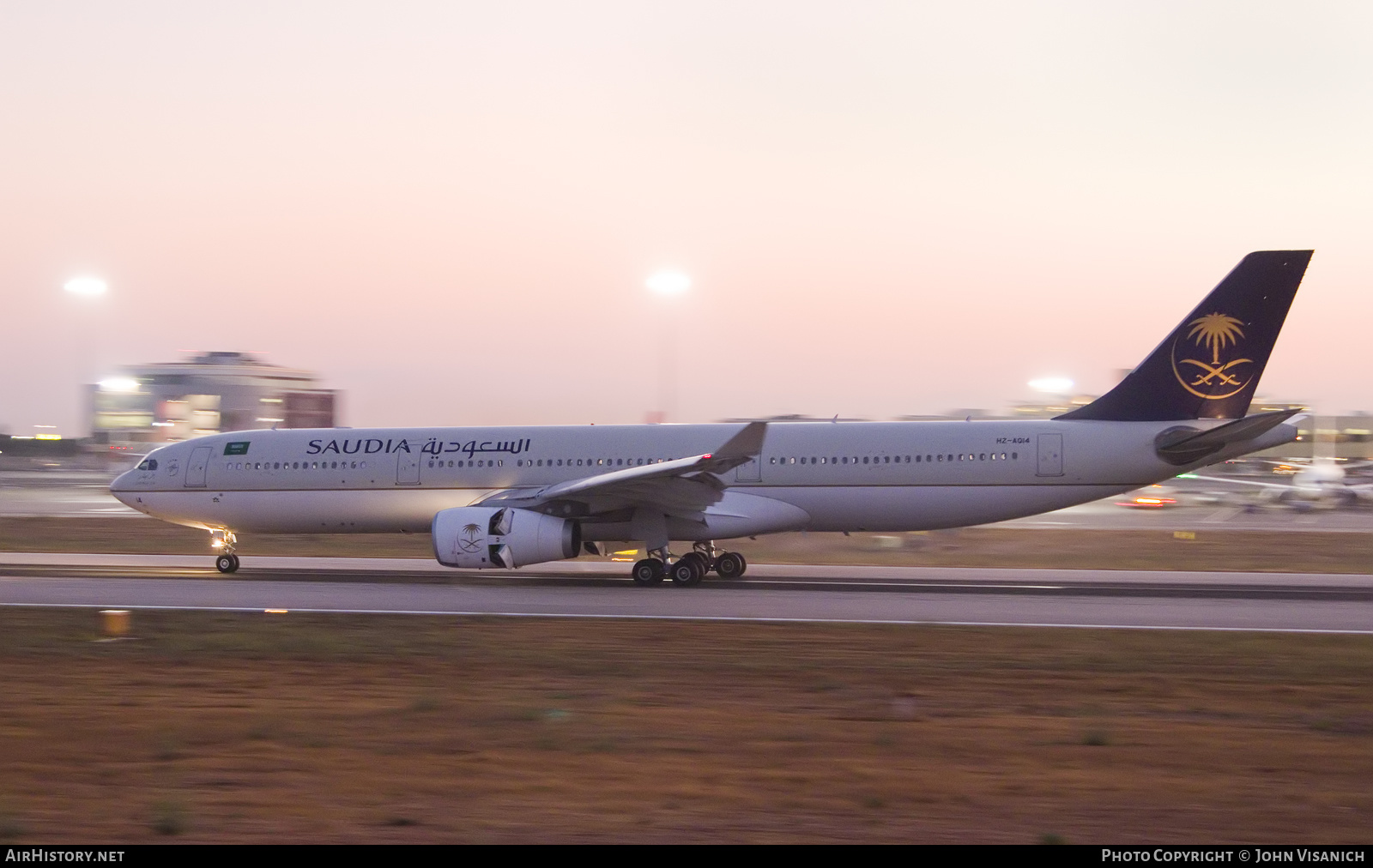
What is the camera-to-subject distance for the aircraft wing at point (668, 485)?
19.4 meters

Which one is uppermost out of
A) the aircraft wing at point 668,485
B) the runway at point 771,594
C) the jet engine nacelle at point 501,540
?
the aircraft wing at point 668,485

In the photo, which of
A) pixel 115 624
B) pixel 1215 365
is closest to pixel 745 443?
pixel 1215 365

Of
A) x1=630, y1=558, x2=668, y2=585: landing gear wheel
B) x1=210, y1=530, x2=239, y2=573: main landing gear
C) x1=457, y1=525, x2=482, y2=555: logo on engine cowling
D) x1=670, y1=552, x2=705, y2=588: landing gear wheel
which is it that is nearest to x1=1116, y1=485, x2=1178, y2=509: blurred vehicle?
x1=670, y1=552, x2=705, y2=588: landing gear wheel

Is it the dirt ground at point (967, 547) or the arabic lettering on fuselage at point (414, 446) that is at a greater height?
the arabic lettering on fuselage at point (414, 446)

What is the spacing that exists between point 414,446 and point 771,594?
8.45 m

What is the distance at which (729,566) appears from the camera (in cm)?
2195

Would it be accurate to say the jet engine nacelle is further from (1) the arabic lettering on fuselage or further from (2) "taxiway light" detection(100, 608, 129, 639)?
(2) "taxiway light" detection(100, 608, 129, 639)

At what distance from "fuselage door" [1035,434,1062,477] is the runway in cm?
196

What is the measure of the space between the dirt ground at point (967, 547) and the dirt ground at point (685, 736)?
11.5 meters

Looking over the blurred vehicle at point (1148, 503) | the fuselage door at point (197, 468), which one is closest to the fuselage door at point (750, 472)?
the fuselage door at point (197, 468)

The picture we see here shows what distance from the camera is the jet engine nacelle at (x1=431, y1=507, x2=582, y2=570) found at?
64.8ft

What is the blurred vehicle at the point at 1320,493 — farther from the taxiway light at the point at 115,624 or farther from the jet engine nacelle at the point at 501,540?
the taxiway light at the point at 115,624

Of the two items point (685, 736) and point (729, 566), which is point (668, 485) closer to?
point (729, 566)

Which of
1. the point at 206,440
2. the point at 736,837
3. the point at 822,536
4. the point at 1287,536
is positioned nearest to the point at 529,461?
the point at 206,440
